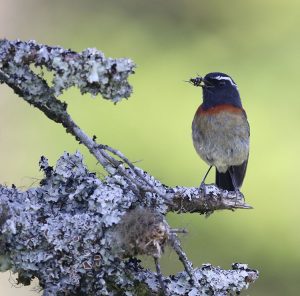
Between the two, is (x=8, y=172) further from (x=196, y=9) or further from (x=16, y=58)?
(x=16, y=58)

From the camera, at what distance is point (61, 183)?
3.73 meters

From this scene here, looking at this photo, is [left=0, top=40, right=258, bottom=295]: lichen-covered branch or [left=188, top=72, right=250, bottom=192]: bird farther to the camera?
[left=188, top=72, right=250, bottom=192]: bird

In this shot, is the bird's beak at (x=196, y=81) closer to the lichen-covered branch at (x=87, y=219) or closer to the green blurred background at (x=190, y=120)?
the green blurred background at (x=190, y=120)

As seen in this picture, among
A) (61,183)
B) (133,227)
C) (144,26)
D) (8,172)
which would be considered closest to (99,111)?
(8,172)

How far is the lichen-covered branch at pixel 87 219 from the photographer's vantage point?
10.7 ft

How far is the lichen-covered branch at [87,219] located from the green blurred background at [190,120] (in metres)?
2.31

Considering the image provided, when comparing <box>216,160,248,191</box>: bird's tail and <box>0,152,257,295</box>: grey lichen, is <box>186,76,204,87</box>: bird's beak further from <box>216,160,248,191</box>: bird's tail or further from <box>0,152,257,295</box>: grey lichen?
<box>0,152,257,295</box>: grey lichen

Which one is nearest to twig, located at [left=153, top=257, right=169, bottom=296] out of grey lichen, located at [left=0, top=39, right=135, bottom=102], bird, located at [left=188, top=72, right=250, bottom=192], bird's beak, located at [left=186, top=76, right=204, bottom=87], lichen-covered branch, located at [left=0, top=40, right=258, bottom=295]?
lichen-covered branch, located at [left=0, top=40, right=258, bottom=295]

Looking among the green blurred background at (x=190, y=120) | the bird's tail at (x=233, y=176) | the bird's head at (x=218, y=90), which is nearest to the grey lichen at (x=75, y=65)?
the green blurred background at (x=190, y=120)

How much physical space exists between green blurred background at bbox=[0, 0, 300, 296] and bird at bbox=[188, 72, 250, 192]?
309 millimetres

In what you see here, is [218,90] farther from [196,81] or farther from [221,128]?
[196,81]

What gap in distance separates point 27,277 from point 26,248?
14 centimetres

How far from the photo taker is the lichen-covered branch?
327cm

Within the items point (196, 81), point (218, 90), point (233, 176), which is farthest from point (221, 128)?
point (196, 81)
